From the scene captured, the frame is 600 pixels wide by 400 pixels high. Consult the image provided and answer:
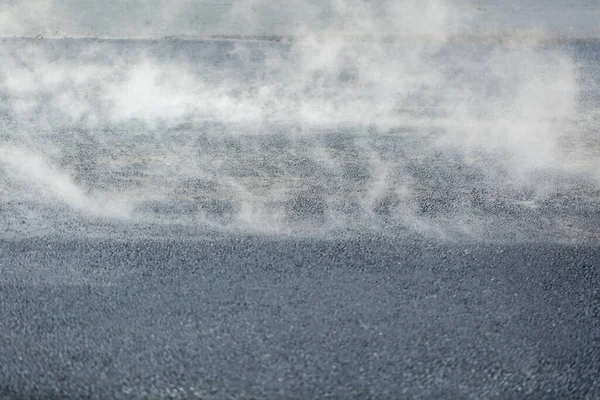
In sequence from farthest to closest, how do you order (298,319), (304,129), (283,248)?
(304,129), (283,248), (298,319)

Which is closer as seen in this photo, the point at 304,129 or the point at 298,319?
the point at 298,319

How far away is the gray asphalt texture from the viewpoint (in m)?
3.66

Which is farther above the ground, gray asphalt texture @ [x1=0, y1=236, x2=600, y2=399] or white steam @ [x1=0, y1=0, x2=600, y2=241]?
white steam @ [x1=0, y1=0, x2=600, y2=241]

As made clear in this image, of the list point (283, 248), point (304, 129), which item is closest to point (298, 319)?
point (283, 248)

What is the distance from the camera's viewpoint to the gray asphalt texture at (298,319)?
3.66m

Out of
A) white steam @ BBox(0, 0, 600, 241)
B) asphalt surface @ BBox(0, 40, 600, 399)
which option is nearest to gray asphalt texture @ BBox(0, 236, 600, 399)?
asphalt surface @ BBox(0, 40, 600, 399)

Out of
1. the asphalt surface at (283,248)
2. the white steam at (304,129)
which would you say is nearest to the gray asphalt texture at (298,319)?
the asphalt surface at (283,248)

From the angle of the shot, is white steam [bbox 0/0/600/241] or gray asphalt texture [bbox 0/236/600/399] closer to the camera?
gray asphalt texture [bbox 0/236/600/399]

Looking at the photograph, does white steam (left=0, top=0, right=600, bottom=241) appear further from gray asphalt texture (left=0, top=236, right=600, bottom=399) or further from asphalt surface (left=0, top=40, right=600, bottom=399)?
gray asphalt texture (left=0, top=236, right=600, bottom=399)

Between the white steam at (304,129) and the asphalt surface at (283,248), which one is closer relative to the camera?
the asphalt surface at (283,248)

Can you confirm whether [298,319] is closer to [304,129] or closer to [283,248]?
Answer: [283,248]

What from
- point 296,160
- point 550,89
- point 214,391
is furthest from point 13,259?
point 550,89

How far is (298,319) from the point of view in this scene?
13.2 ft

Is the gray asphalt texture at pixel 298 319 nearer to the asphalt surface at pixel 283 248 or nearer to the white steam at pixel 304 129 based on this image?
the asphalt surface at pixel 283 248
